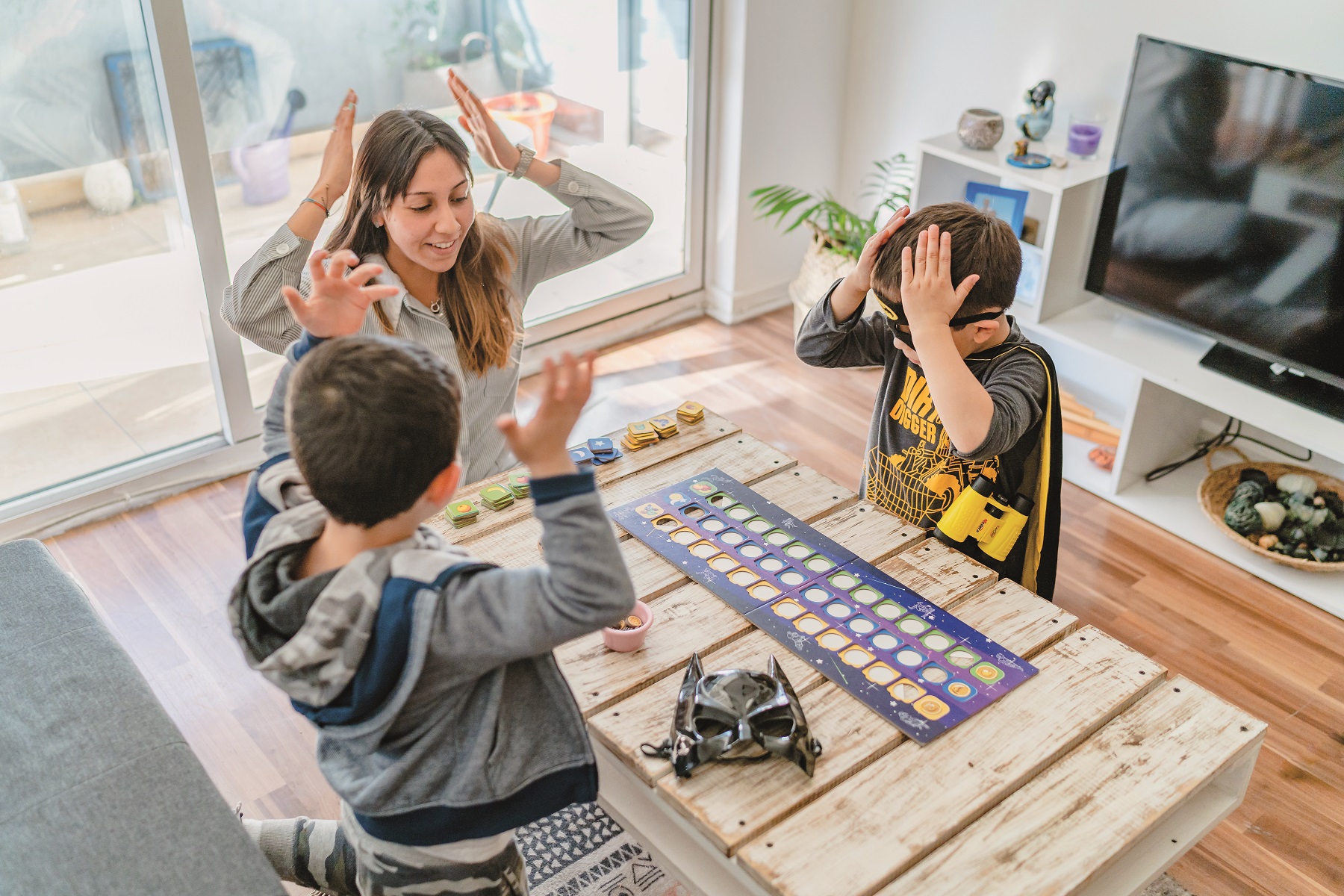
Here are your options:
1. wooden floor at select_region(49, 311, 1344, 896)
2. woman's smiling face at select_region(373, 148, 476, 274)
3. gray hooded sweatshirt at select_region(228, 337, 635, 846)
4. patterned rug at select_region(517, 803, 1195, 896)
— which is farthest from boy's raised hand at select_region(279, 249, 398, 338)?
wooden floor at select_region(49, 311, 1344, 896)

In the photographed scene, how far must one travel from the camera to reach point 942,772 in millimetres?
1352

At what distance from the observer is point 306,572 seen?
116 cm

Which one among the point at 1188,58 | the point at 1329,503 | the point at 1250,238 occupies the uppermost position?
the point at 1188,58

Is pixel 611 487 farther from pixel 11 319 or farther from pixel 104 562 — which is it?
pixel 11 319

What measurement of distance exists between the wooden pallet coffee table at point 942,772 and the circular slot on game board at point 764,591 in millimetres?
49

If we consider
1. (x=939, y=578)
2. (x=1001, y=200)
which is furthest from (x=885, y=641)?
(x=1001, y=200)

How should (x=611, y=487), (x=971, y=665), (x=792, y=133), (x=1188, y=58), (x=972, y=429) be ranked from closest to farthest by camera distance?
(x=971, y=665)
(x=972, y=429)
(x=611, y=487)
(x=1188, y=58)
(x=792, y=133)

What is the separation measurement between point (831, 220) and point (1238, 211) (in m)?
1.14

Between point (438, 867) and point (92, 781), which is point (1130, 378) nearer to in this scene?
point (438, 867)

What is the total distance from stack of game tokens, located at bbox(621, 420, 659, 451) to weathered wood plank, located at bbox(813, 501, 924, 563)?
348 mm

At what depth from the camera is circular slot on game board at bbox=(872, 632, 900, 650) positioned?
154 centimetres

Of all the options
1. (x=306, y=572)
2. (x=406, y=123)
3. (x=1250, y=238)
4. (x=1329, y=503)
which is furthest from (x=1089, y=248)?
(x=306, y=572)

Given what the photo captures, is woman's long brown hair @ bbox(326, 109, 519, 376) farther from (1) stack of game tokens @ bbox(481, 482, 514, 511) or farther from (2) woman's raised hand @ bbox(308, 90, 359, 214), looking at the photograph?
(1) stack of game tokens @ bbox(481, 482, 514, 511)

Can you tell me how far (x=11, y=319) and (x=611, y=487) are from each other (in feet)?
5.47
